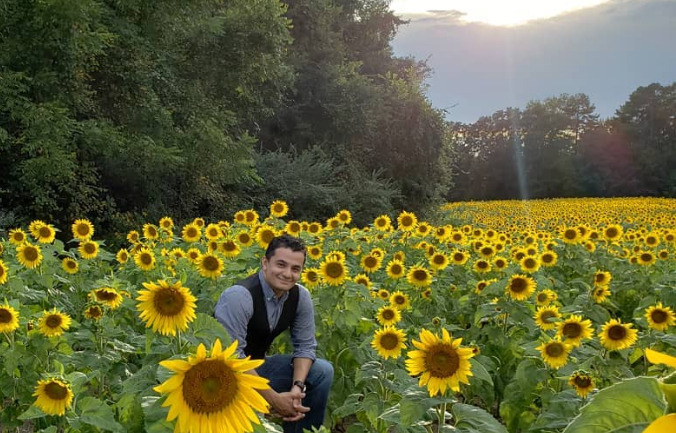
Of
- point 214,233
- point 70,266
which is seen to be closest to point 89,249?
point 70,266

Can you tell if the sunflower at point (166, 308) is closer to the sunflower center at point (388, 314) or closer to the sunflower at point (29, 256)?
the sunflower center at point (388, 314)

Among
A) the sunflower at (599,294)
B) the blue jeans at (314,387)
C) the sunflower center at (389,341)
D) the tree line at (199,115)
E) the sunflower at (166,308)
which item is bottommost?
the blue jeans at (314,387)

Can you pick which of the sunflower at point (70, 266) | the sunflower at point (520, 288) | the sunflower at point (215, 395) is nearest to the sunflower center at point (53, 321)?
the sunflower at point (70, 266)

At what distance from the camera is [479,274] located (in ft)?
18.7

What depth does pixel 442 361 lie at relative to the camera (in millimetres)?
2258

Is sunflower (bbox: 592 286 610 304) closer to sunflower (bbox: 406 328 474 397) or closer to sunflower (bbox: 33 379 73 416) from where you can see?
sunflower (bbox: 406 328 474 397)

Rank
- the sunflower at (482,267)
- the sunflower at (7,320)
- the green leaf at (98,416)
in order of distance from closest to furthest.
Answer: the green leaf at (98,416) < the sunflower at (7,320) < the sunflower at (482,267)

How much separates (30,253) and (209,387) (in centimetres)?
406

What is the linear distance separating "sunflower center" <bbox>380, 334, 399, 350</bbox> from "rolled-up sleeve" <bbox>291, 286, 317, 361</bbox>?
0.72 m

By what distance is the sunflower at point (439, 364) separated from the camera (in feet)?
7.33

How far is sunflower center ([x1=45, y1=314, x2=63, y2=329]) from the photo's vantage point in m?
3.44

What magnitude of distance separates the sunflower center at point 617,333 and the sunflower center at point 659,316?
0.46 metres

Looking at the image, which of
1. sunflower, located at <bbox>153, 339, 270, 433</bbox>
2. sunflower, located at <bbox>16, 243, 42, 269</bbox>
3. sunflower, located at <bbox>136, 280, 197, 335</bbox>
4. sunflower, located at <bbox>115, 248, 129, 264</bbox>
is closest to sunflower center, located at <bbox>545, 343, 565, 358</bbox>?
sunflower, located at <bbox>136, 280, 197, 335</bbox>

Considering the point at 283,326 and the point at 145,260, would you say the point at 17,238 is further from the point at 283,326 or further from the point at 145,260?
the point at 283,326
